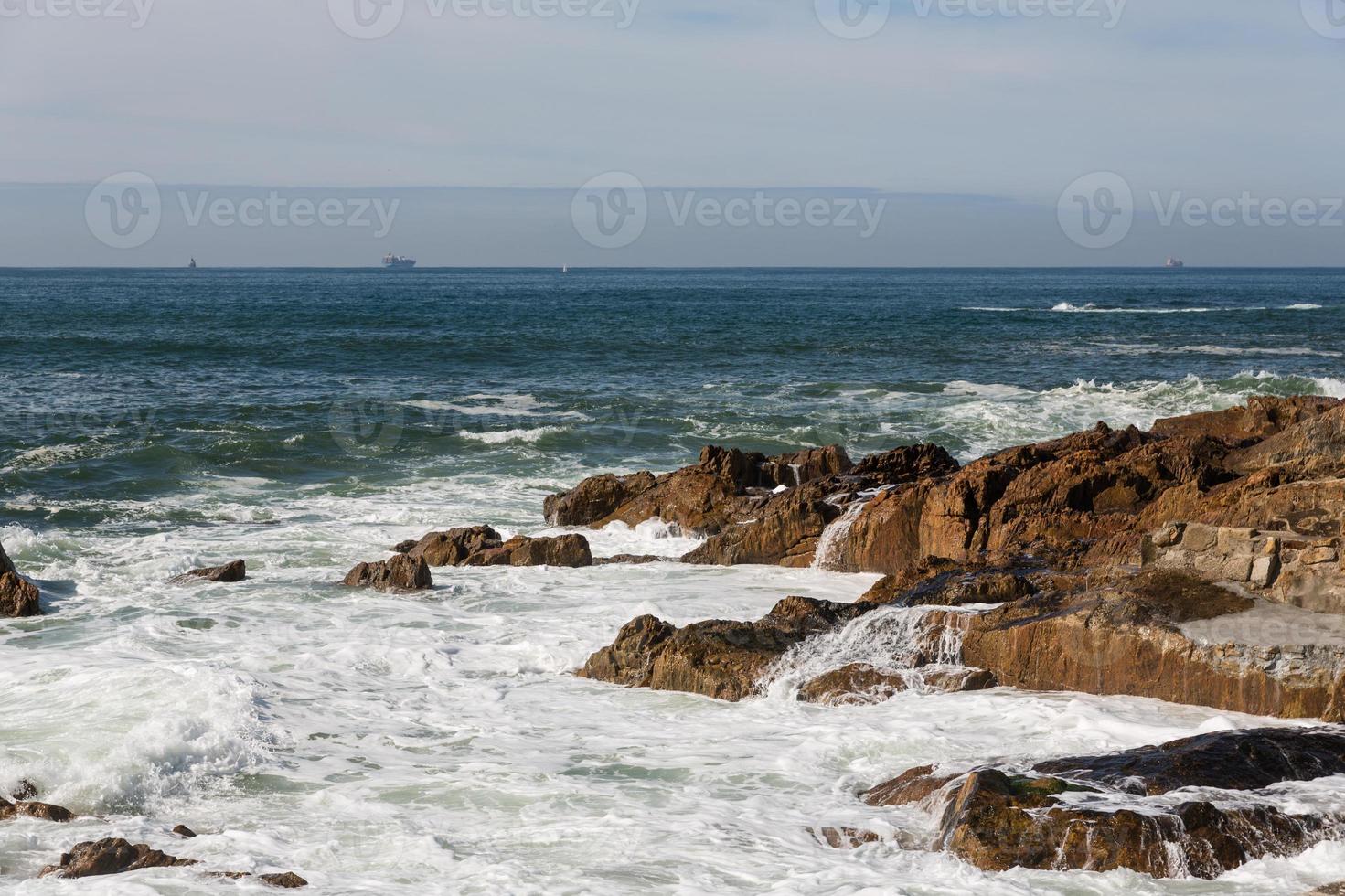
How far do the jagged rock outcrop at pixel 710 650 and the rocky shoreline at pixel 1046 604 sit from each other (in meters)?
0.02

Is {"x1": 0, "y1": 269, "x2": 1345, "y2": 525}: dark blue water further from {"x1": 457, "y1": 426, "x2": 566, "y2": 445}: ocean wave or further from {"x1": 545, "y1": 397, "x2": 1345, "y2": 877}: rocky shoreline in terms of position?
{"x1": 545, "y1": 397, "x2": 1345, "y2": 877}: rocky shoreline

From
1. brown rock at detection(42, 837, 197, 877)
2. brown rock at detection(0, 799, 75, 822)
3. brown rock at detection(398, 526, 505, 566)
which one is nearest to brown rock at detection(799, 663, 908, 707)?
brown rock at detection(42, 837, 197, 877)

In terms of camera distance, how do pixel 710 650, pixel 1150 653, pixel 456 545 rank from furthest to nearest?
pixel 456 545, pixel 710 650, pixel 1150 653

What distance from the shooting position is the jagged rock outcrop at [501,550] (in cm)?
1427

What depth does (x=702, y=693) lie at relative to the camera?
9695 mm

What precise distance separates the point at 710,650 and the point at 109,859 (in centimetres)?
472

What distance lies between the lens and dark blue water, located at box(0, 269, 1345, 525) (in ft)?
73.0

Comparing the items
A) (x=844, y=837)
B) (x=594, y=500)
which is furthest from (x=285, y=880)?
(x=594, y=500)

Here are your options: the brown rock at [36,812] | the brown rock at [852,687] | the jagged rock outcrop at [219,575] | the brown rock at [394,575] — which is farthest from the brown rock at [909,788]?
the jagged rock outcrop at [219,575]

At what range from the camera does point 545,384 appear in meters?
33.8

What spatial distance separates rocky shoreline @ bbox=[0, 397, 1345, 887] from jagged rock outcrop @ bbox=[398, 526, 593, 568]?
0.03 meters

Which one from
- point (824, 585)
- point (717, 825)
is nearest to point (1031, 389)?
point (824, 585)

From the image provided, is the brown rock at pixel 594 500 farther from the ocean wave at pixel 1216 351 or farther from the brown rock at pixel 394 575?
the ocean wave at pixel 1216 351

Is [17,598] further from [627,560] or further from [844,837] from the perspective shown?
[844,837]
